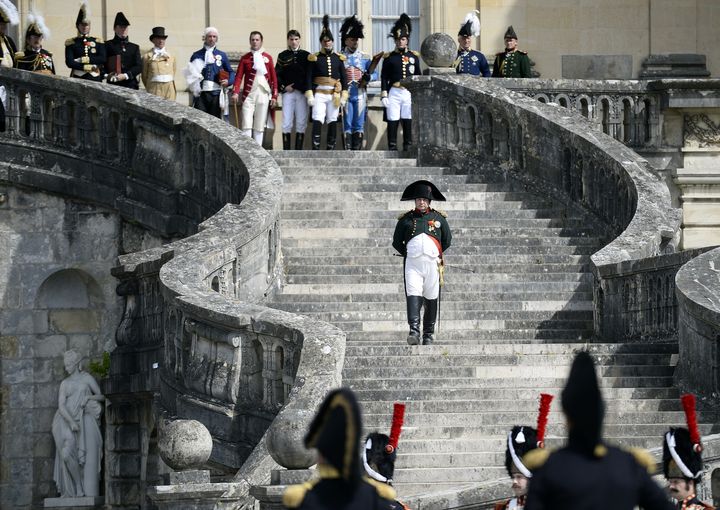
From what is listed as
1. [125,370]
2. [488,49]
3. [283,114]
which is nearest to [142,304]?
[125,370]

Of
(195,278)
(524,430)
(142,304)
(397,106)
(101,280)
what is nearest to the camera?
(524,430)

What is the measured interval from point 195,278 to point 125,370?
3.17 meters

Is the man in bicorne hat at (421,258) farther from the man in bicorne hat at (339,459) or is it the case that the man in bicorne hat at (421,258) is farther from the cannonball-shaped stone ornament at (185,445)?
the man in bicorne hat at (339,459)

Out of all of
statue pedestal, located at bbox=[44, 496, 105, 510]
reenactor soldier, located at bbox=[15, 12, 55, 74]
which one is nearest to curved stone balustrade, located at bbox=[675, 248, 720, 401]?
statue pedestal, located at bbox=[44, 496, 105, 510]

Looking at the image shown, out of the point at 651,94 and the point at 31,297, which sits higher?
the point at 651,94

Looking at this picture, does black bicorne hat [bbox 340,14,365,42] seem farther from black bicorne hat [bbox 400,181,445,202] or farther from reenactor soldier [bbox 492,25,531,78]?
black bicorne hat [bbox 400,181,445,202]

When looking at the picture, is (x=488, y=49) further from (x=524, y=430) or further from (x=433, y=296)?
(x=524, y=430)

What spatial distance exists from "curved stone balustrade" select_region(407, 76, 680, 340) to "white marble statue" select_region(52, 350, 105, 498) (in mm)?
4330

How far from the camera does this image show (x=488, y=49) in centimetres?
2670

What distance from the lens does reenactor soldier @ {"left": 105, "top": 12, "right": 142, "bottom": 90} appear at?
78.0ft

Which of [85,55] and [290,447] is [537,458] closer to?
[290,447]

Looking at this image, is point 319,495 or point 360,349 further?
point 360,349

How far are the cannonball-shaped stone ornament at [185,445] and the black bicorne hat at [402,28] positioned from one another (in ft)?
37.9

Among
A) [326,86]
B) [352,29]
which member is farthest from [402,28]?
[326,86]
